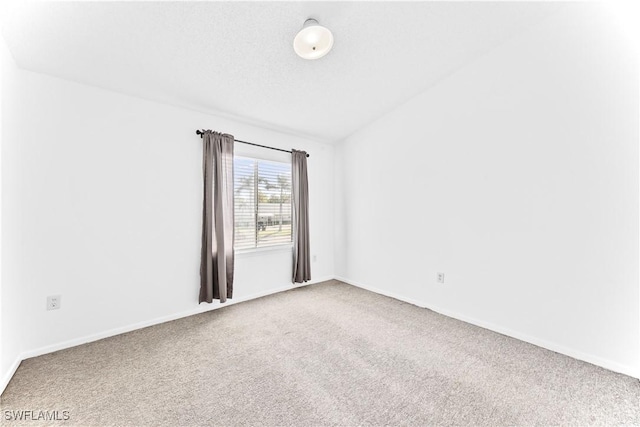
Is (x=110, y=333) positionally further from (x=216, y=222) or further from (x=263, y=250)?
(x=263, y=250)

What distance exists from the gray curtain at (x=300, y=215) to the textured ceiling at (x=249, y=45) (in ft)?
3.15

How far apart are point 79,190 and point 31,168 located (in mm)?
332

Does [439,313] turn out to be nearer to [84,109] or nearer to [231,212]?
[231,212]

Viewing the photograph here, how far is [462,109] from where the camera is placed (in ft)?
9.25

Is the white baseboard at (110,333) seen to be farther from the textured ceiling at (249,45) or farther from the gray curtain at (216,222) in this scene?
the textured ceiling at (249,45)

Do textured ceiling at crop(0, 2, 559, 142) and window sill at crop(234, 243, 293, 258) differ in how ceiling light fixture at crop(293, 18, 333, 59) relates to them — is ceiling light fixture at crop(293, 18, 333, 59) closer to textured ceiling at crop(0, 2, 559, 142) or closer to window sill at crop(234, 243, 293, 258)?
textured ceiling at crop(0, 2, 559, 142)

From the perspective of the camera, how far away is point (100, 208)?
239 cm

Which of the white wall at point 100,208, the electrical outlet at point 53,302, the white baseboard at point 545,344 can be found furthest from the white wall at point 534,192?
the electrical outlet at point 53,302

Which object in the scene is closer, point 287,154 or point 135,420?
point 135,420

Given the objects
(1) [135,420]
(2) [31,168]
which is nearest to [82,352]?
(1) [135,420]

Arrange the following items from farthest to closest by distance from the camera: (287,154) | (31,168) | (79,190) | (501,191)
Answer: (287,154), (501,191), (79,190), (31,168)

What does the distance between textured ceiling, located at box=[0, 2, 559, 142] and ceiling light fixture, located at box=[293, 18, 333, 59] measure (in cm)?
16

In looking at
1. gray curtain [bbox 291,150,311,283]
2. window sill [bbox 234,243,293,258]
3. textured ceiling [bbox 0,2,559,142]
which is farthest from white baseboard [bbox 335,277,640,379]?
textured ceiling [bbox 0,2,559,142]

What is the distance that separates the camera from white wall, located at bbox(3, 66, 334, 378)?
2.10m
